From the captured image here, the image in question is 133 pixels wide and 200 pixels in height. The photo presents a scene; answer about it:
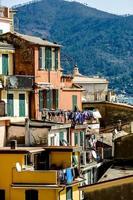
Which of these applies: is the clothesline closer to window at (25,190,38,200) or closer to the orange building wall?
the orange building wall

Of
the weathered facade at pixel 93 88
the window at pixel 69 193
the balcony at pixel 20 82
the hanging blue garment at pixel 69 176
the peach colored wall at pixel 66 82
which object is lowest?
the window at pixel 69 193

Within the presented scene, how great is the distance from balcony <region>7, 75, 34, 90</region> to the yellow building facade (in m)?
8.68

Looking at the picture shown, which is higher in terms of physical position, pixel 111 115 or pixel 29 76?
pixel 29 76

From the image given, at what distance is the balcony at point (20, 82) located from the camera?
198ft

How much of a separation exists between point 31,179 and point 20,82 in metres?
12.5

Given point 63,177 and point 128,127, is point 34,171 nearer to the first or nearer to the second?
point 63,177

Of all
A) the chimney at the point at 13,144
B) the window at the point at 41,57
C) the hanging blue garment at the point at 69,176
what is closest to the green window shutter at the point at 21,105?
the window at the point at 41,57

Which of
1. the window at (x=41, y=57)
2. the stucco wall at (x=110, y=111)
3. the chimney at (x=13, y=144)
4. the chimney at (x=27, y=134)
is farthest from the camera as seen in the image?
the stucco wall at (x=110, y=111)

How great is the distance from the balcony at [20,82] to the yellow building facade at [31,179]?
28.5 feet

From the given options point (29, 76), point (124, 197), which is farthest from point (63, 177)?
point (29, 76)

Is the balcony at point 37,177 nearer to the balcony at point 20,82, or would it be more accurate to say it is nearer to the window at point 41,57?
the balcony at point 20,82

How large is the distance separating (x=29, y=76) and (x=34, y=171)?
1353 cm

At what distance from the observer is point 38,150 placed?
2071 inches

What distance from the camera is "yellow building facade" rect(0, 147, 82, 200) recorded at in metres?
50.3
